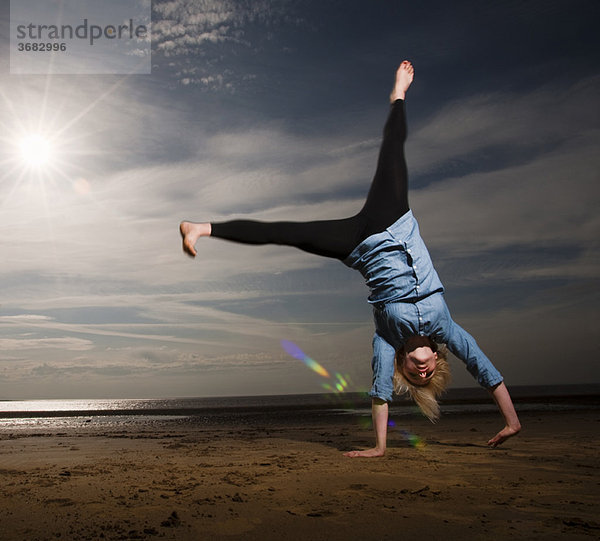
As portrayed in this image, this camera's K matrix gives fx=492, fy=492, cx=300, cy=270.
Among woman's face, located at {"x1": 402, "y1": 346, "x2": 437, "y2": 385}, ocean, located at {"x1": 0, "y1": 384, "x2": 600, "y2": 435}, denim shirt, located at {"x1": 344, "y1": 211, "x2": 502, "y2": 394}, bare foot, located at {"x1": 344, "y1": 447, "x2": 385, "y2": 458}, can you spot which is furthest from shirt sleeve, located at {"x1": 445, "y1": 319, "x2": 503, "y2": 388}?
ocean, located at {"x1": 0, "y1": 384, "x2": 600, "y2": 435}

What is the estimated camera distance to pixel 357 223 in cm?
455

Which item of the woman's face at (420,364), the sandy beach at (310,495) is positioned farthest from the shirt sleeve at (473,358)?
the sandy beach at (310,495)

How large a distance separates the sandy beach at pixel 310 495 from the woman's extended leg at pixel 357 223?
1915 mm

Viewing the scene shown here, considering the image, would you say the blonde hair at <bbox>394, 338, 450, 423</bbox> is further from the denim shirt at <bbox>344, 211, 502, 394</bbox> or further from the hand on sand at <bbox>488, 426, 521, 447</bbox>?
the hand on sand at <bbox>488, 426, 521, 447</bbox>

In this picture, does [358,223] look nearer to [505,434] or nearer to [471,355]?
Answer: [471,355]

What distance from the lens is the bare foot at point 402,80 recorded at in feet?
16.8

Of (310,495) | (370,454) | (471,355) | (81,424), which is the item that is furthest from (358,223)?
(81,424)

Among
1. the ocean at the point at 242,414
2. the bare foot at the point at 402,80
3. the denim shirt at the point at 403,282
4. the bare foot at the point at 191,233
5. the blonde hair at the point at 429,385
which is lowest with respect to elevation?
the ocean at the point at 242,414

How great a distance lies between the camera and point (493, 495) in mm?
3527

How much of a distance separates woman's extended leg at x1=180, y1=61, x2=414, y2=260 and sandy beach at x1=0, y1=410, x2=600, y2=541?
1915 millimetres

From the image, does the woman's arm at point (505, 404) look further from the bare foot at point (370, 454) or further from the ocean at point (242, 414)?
the ocean at point (242, 414)

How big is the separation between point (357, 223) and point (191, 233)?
1.53 meters

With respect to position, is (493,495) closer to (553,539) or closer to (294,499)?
(553,539)

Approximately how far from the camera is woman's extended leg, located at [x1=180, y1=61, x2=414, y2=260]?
13.2 ft
